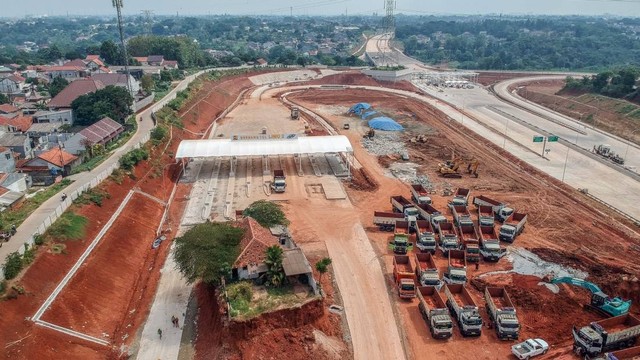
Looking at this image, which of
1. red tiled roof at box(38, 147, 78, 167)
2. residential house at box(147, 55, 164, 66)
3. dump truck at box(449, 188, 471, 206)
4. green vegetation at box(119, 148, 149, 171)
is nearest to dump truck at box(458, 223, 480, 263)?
dump truck at box(449, 188, 471, 206)

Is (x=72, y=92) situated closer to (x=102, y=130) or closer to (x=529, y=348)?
(x=102, y=130)

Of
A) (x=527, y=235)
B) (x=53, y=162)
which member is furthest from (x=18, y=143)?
(x=527, y=235)

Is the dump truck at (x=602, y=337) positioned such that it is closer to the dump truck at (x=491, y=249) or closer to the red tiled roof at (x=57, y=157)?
the dump truck at (x=491, y=249)

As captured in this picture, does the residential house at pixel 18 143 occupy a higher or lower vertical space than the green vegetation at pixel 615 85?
lower

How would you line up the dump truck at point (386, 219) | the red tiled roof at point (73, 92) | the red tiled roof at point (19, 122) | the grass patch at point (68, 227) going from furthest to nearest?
the red tiled roof at point (73, 92), the red tiled roof at point (19, 122), the dump truck at point (386, 219), the grass patch at point (68, 227)

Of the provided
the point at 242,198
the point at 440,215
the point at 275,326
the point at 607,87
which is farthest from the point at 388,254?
the point at 607,87

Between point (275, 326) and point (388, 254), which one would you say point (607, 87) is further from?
point (275, 326)

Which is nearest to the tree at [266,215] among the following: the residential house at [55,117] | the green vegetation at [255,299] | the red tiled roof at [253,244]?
the red tiled roof at [253,244]
